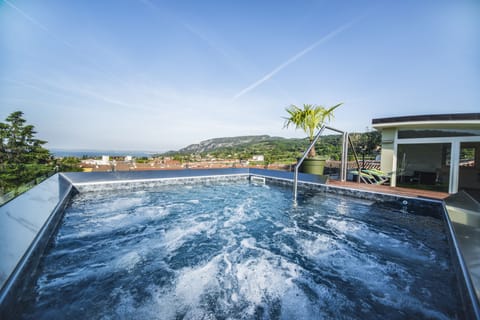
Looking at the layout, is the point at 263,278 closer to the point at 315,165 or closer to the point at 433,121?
the point at 315,165

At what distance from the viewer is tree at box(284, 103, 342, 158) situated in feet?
25.3

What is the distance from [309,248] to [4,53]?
1069cm

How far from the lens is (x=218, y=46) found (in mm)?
9273

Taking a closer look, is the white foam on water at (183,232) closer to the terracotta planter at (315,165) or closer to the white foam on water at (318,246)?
the white foam on water at (318,246)

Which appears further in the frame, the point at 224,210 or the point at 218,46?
the point at 218,46

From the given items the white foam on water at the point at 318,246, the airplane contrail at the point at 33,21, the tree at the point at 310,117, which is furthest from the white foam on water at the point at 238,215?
the airplane contrail at the point at 33,21

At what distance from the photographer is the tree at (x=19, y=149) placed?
8625 millimetres

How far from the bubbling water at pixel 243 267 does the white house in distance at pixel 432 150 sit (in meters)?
2.90

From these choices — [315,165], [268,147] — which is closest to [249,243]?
[315,165]

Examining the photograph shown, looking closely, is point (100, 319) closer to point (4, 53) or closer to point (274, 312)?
point (274, 312)

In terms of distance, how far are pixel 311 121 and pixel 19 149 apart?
15.0 meters

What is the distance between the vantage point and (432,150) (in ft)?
26.5

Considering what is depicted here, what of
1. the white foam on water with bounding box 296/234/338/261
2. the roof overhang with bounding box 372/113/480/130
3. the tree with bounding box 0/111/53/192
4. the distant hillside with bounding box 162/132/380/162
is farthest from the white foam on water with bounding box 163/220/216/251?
the tree with bounding box 0/111/53/192

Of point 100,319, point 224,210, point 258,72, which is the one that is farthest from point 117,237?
point 258,72
